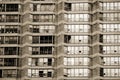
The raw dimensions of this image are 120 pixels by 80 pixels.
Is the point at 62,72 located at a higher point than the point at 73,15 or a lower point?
lower

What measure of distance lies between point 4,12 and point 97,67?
26362mm

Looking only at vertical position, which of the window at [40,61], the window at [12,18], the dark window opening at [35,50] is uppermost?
the window at [12,18]

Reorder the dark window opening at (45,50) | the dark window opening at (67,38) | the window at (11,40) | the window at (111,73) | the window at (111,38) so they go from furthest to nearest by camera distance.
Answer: the window at (11,40) < the dark window opening at (45,50) < the dark window opening at (67,38) < the window at (111,38) < the window at (111,73)

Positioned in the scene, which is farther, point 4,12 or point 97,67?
point 4,12

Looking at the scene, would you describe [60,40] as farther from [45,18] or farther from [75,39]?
[45,18]

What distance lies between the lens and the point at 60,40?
120938mm

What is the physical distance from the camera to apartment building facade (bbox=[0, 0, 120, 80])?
392ft

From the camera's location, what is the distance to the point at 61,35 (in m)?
121

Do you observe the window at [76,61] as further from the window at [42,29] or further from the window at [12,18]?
the window at [12,18]

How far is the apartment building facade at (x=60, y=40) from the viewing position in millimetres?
119438

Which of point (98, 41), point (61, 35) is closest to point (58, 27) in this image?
point (61, 35)

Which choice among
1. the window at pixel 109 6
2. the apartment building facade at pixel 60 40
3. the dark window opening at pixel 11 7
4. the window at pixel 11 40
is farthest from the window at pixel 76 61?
the dark window opening at pixel 11 7

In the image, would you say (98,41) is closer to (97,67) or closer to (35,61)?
(97,67)

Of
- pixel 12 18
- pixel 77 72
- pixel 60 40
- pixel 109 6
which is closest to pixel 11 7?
pixel 12 18
